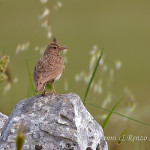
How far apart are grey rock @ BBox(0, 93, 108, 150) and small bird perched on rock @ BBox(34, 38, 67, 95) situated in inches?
13.4

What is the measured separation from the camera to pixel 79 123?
424cm

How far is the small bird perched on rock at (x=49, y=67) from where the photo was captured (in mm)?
4863

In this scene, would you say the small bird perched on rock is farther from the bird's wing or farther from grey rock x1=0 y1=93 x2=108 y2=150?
grey rock x1=0 y1=93 x2=108 y2=150

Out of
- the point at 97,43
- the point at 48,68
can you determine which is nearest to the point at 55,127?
the point at 48,68

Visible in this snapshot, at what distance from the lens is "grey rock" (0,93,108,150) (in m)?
4.13

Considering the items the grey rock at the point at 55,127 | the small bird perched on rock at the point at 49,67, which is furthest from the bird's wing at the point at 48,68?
the grey rock at the point at 55,127

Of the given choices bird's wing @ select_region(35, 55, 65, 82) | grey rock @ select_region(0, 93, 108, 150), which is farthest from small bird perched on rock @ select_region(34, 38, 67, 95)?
grey rock @ select_region(0, 93, 108, 150)

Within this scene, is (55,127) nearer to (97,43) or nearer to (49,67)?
(49,67)

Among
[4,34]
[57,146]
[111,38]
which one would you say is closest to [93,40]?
[111,38]

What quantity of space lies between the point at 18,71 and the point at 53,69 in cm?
870

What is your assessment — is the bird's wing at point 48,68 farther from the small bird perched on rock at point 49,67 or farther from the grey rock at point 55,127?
the grey rock at point 55,127

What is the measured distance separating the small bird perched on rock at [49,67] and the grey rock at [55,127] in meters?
0.34

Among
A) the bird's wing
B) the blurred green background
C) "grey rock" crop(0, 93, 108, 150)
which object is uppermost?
the blurred green background

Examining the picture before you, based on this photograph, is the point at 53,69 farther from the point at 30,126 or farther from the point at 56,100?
the point at 30,126
